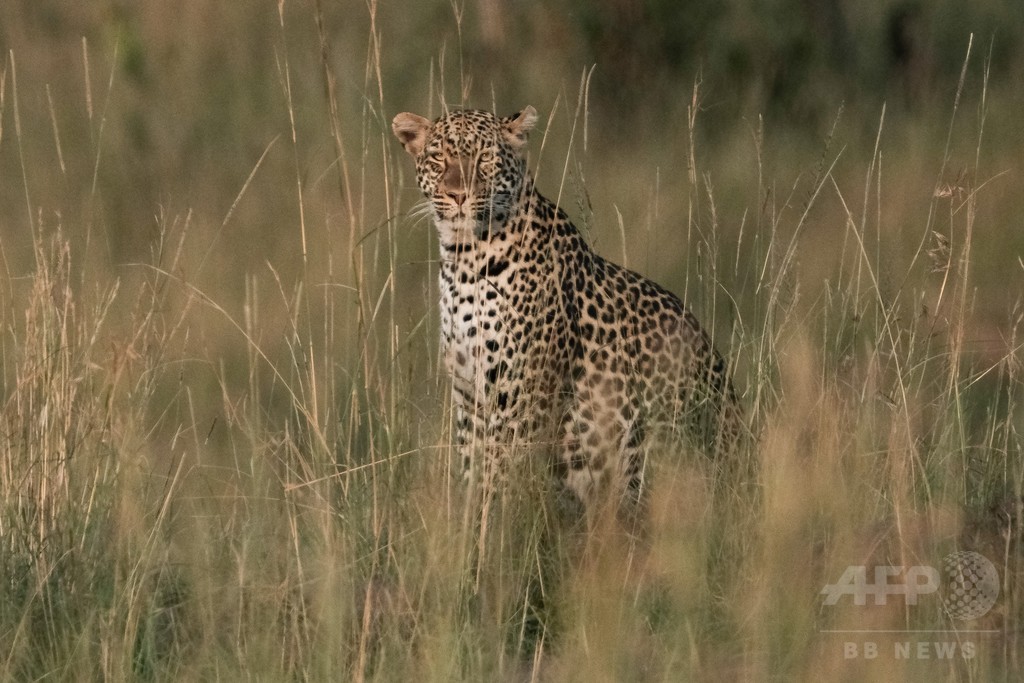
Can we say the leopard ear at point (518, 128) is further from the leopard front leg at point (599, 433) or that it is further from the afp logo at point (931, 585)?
the afp logo at point (931, 585)

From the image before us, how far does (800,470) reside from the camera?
13.9 ft

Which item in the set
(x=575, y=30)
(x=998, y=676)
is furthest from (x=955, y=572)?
(x=575, y=30)

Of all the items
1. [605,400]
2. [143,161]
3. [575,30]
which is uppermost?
[575,30]

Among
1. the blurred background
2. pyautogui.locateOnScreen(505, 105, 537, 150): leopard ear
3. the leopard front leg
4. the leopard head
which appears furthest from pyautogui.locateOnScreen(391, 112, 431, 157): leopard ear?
the blurred background

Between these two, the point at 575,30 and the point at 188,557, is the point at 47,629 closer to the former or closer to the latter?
the point at 188,557

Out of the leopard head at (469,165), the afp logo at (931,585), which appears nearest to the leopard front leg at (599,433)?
the leopard head at (469,165)

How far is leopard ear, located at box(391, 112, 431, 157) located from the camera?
5.38m

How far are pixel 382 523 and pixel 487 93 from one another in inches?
246

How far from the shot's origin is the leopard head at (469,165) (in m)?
5.19

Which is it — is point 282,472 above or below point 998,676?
above

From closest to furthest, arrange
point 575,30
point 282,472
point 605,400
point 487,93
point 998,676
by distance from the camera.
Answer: point 998,676, point 282,472, point 605,400, point 487,93, point 575,30

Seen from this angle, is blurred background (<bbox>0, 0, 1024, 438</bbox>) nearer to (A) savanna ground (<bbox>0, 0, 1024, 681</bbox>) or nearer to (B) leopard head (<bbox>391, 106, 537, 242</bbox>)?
(A) savanna ground (<bbox>0, 0, 1024, 681</bbox>)

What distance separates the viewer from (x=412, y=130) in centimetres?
542

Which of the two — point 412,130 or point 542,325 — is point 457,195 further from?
point 542,325
